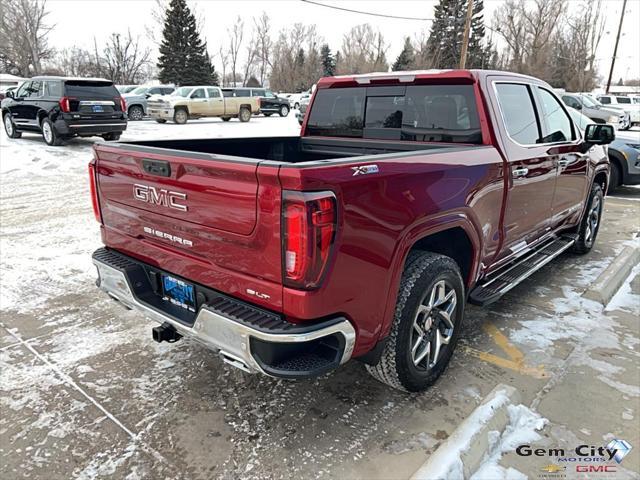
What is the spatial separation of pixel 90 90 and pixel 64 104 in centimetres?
86

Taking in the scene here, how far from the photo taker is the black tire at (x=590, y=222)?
549 centimetres

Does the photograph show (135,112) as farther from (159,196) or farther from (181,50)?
(181,50)

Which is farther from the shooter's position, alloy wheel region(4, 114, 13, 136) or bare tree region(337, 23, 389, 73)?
bare tree region(337, 23, 389, 73)

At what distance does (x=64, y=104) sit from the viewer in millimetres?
12469

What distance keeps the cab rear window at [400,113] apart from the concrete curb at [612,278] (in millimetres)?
2098

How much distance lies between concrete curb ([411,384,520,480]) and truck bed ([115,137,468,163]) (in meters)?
1.77

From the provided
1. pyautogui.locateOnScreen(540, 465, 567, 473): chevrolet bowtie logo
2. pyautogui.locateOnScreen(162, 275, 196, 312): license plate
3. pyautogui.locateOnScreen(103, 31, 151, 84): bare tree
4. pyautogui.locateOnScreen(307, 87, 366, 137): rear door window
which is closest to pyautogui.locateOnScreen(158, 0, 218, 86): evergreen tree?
pyautogui.locateOnScreen(103, 31, 151, 84): bare tree

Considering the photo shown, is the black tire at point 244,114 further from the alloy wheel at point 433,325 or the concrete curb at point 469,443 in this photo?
the concrete curb at point 469,443

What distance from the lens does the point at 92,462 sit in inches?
93.5

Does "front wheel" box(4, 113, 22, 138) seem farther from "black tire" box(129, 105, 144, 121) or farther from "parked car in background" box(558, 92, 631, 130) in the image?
"parked car in background" box(558, 92, 631, 130)

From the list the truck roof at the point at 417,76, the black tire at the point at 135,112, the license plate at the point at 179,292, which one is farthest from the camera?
the black tire at the point at 135,112

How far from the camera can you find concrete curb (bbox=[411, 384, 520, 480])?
2155 mm

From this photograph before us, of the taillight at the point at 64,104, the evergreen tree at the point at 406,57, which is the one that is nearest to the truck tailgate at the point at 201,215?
the taillight at the point at 64,104

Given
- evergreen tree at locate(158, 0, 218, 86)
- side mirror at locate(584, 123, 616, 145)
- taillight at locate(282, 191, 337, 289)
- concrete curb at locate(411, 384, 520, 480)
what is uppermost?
evergreen tree at locate(158, 0, 218, 86)
